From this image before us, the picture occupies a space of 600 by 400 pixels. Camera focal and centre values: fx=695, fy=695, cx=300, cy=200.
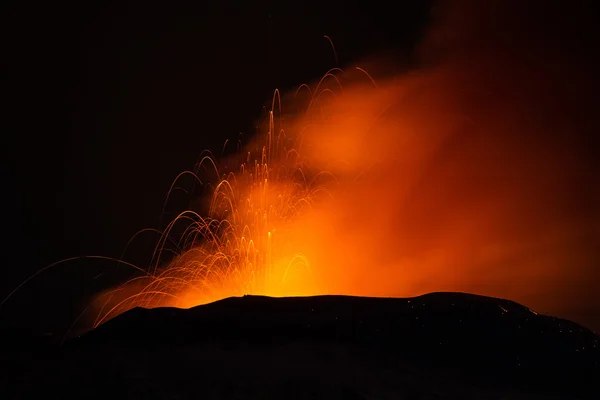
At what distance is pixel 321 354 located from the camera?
1239 cm

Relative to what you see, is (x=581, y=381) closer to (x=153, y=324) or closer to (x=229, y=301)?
(x=229, y=301)

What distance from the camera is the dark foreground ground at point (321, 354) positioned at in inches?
441

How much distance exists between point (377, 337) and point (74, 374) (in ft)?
18.4

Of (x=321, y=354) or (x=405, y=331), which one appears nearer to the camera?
(x=321, y=354)

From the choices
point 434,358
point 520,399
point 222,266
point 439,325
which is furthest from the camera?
point 222,266

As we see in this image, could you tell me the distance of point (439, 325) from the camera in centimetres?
1418

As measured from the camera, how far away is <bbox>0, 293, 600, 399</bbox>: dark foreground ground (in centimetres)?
1121

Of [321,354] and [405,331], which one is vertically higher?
[405,331]

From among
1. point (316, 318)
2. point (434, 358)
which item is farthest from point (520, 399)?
point (316, 318)

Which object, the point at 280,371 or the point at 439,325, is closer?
the point at 280,371

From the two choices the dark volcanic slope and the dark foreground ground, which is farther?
the dark volcanic slope

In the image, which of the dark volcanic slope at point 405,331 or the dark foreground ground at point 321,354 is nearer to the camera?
the dark foreground ground at point 321,354

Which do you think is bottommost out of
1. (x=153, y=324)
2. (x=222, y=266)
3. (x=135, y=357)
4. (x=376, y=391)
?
(x=376, y=391)

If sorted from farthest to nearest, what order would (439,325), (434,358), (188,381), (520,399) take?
1. (439,325)
2. (434,358)
3. (520,399)
4. (188,381)
